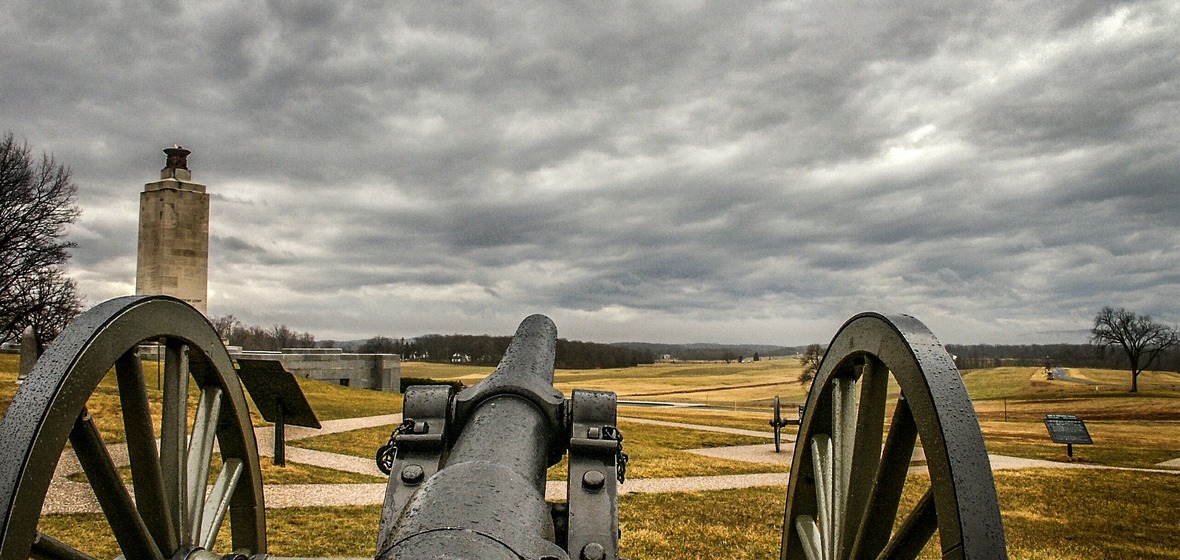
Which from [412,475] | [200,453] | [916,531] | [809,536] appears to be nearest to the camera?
[916,531]

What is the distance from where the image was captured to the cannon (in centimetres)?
226

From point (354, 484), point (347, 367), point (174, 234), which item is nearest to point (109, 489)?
point (354, 484)

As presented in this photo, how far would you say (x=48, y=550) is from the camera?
8.46 ft

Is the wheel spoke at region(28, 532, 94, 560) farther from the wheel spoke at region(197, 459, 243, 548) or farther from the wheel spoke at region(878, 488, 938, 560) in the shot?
the wheel spoke at region(878, 488, 938, 560)

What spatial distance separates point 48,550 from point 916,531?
269cm

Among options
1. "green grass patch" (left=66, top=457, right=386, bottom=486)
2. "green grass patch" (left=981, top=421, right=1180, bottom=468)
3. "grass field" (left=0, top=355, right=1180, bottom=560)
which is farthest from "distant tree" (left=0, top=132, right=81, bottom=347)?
"green grass patch" (left=981, top=421, right=1180, bottom=468)

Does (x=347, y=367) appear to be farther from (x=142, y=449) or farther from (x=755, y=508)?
(x=142, y=449)

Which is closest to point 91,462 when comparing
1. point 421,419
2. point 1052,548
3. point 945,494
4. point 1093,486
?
point 421,419

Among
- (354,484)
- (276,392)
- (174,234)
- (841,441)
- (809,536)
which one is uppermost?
(174,234)

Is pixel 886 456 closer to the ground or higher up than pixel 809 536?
higher up

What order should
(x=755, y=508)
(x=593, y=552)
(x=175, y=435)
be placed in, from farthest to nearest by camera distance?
(x=755, y=508) < (x=175, y=435) < (x=593, y=552)

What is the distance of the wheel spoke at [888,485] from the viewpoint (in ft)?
8.66

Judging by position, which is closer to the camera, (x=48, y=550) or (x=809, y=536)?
(x=48, y=550)

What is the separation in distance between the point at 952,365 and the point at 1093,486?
12.4m
